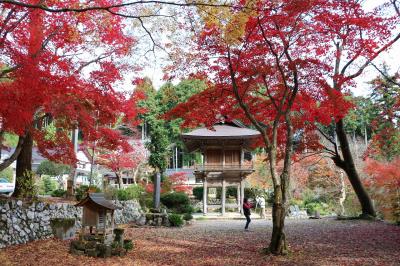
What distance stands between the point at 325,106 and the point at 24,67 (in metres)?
10.3

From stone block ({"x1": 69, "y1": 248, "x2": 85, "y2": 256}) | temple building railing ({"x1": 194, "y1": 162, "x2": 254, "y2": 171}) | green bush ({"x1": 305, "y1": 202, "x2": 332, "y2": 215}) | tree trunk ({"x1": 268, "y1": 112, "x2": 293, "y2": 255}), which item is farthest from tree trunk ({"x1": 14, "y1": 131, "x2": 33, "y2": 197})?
green bush ({"x1": 305, "y1": 202, "x2": 332, "y2": 215})

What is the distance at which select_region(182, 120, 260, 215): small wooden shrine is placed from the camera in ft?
80.8

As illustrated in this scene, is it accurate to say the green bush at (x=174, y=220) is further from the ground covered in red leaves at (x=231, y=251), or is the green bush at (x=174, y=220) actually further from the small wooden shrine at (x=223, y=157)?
the small wooden shrine at (x=223, y=157)

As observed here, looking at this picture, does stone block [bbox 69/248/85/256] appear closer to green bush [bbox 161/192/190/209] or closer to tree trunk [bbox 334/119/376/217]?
tree trunk [bbox 334/119/376/217]

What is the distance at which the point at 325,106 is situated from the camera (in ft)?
46.0

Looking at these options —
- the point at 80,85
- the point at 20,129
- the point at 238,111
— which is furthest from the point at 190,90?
the point at 20,129

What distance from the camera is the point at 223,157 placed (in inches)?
998

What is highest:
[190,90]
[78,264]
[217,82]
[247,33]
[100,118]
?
[190,90]

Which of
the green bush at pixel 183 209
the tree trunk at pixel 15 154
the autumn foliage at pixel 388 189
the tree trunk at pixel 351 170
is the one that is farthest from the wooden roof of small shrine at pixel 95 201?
the green bush at pixel 183 209

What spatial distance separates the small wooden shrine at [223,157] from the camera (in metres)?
24.6

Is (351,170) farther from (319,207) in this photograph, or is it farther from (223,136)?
(319,207)

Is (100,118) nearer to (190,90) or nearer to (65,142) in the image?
(65,142)

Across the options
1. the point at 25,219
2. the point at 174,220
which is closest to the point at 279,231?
the point at 25,219

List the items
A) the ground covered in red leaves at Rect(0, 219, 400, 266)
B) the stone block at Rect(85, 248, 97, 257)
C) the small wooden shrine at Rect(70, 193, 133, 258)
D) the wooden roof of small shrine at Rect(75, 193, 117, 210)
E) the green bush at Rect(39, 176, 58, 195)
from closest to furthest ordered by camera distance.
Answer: the ground covered in red leaves at Rect(0, 219, 400, 266) < the stone block at Rect(85, 248, 97, 257) < the small wooden shrine at Rect(70, 193, 133, 258) < the wooden roof of small shrine at Rect(75, 193, 117, 210) < the green bush at Rect(39, 176, 58, 195)
